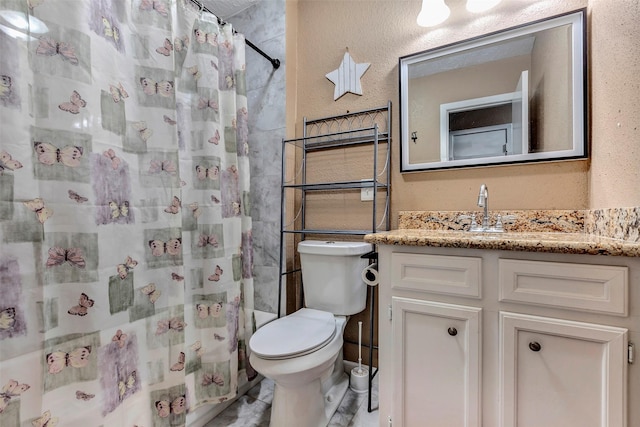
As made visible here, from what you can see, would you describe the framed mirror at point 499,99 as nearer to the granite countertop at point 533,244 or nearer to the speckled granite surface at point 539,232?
the speckled granite surface at point 539,232

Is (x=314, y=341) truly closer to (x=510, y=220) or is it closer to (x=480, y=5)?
(x=510, y=220)

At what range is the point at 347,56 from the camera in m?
1.67

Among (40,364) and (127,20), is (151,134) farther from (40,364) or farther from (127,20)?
(40,364)

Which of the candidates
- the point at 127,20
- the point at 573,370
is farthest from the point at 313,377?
the point at 127,20

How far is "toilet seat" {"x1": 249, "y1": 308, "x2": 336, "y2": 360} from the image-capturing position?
1.08 meters

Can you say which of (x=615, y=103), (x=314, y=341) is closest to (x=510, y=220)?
(x=615, y=103)

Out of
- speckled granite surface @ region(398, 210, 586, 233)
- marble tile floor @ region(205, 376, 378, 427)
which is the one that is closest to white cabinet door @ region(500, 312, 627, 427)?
speckled granite surface @ region(398, 210, 586, 233)

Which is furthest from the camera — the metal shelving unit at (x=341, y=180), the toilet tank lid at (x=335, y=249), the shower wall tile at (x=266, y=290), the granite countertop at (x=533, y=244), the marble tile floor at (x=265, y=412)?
the shower wall tile at (x=266, y=290)

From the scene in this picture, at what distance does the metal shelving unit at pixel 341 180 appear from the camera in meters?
1.53

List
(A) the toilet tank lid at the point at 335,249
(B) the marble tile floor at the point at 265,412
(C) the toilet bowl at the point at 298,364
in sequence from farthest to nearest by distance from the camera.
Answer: (A) the toilet tank lid at the point at 335,249 < (B) the marble tile floor at the point at 265,412 < (C) the toilet bowl at the point at 298,364

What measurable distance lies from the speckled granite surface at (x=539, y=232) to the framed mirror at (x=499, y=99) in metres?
0.25

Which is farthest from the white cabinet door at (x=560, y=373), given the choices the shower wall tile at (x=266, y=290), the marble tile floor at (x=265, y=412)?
the shower wall tile at (x=266, y=290)

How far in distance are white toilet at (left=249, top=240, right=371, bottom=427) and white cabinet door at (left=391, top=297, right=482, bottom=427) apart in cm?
32

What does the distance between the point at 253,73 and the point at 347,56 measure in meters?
0.63
